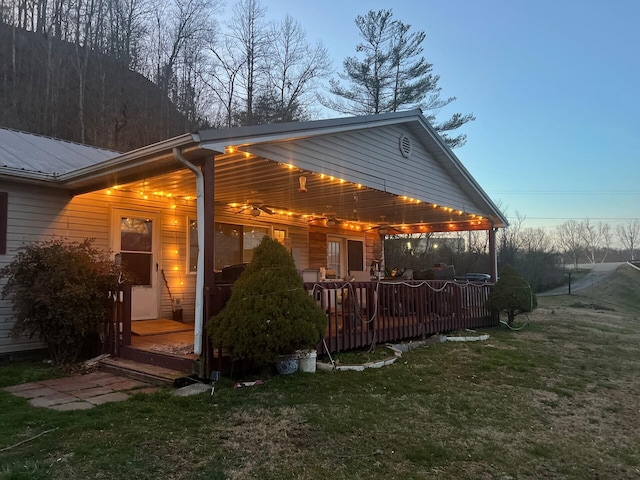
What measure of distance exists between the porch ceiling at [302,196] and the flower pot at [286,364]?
261 centimetres

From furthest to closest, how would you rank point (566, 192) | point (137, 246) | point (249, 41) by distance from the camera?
point (566, 192) → point (249, 41) → point (137, 246)

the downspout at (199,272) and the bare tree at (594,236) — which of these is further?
the bare tree at (594,236)

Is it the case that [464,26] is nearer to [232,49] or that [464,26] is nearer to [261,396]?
[232,49]

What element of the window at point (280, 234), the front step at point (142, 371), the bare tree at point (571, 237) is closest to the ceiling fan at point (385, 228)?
the window at point (280, 234)

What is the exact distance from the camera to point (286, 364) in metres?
5.62

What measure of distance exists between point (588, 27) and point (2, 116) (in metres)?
21.0

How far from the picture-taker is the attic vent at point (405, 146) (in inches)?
364

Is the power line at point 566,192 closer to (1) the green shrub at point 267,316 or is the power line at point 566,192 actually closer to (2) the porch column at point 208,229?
(1) the green shrub at point 267,316

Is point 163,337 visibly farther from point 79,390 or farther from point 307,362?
point 307,362

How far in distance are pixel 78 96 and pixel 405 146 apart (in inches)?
658

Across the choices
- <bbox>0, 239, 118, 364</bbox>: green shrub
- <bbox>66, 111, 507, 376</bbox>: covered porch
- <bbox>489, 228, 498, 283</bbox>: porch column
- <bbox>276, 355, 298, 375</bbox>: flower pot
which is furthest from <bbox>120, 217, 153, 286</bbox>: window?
<bbox>489, 228, 498, 283</bbox>: porch column

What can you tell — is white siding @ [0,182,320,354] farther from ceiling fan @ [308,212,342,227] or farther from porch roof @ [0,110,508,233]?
ceiling fan @ [308,212,342,227]

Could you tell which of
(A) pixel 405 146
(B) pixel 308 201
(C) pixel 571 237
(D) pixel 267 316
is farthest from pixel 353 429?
(C) pixel 571 237

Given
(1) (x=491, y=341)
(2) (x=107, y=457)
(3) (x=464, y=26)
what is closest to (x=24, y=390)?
(2) (x=107, y=457)
